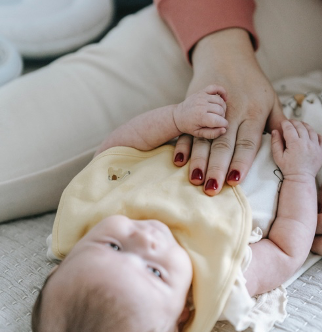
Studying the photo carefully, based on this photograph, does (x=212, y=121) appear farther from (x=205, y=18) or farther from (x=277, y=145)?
(x=205, y=18)

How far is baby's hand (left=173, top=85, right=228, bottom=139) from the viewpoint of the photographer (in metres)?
0.75

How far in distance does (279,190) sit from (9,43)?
77 cm

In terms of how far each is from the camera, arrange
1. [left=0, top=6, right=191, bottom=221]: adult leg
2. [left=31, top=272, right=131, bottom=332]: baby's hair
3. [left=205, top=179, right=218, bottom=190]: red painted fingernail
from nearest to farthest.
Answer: [left=31, top=272, right=131, bottom=332]: baby's hair
[left=205, top=179, right=218, bottom=190]: red painted fingernail
[left=0, top=6, right=191, bottom=221]: adult leg

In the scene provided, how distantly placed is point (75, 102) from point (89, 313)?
19.3 inches

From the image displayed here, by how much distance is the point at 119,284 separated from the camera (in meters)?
0.60

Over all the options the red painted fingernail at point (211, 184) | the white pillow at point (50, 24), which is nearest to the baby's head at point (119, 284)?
the red painted fingernail at point (211, 184)

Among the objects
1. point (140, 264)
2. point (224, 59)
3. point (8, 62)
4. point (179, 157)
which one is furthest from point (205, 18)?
point (140, 264)

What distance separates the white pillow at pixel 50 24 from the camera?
117 centimetres

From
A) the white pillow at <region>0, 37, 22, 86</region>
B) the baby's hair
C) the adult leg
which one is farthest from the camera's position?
the white pillow at <region>0, 37, 22, 86</region>

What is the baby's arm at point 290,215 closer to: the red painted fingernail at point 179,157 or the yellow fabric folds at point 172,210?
the yellow fabric folds at point 172,210

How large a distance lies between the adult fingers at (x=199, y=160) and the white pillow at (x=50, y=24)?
58 cm

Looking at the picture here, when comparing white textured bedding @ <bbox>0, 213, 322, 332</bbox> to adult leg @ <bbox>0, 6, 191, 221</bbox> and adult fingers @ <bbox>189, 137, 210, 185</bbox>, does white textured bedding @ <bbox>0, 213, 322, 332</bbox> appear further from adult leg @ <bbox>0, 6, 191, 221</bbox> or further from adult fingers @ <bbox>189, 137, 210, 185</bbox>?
adult fingers @ <bbox>189, 137, 210, 185</bbox>

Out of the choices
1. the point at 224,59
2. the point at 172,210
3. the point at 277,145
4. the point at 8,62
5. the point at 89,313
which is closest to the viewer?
the point at 89,313

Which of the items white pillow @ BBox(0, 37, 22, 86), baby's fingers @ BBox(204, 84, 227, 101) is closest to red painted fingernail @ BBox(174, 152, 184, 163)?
baby's fingers @ BBox(204, 84, 227, 101)
